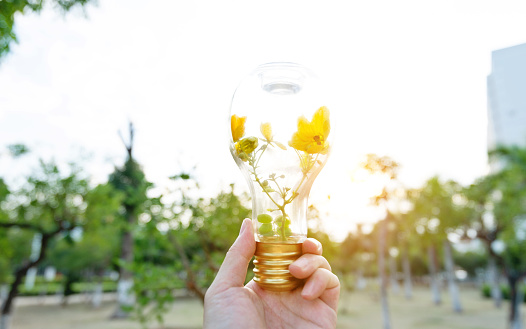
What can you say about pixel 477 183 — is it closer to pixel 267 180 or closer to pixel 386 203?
pixel 386 203

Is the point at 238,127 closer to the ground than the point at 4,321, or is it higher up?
higher up

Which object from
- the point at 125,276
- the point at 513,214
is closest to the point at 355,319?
the point at 513,214

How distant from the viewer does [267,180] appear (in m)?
1.38

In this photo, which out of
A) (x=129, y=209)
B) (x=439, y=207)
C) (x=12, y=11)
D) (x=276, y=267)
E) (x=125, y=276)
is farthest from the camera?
(x=129, y=209)

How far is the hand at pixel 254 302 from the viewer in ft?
4.33

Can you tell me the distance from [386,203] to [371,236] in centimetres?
1176

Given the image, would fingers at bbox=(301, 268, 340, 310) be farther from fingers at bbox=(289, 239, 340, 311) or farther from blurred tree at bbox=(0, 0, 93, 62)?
blurred tree at bbox=(0, 0, 93, 62)

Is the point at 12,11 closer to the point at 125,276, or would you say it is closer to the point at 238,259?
the point at 238,259

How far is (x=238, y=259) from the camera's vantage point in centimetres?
137

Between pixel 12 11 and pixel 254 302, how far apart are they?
12.0ft

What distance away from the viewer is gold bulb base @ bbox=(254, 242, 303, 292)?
48.0 inches

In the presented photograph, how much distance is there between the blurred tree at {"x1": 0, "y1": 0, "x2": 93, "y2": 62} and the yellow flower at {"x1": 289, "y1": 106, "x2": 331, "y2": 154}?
2708mm

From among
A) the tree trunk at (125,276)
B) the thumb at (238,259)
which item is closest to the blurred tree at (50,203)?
the tree trunk at (125,276)

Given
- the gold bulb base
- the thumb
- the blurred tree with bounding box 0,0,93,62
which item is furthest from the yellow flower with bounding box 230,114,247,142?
the blurred tree with bounding box 0,0,93,62
